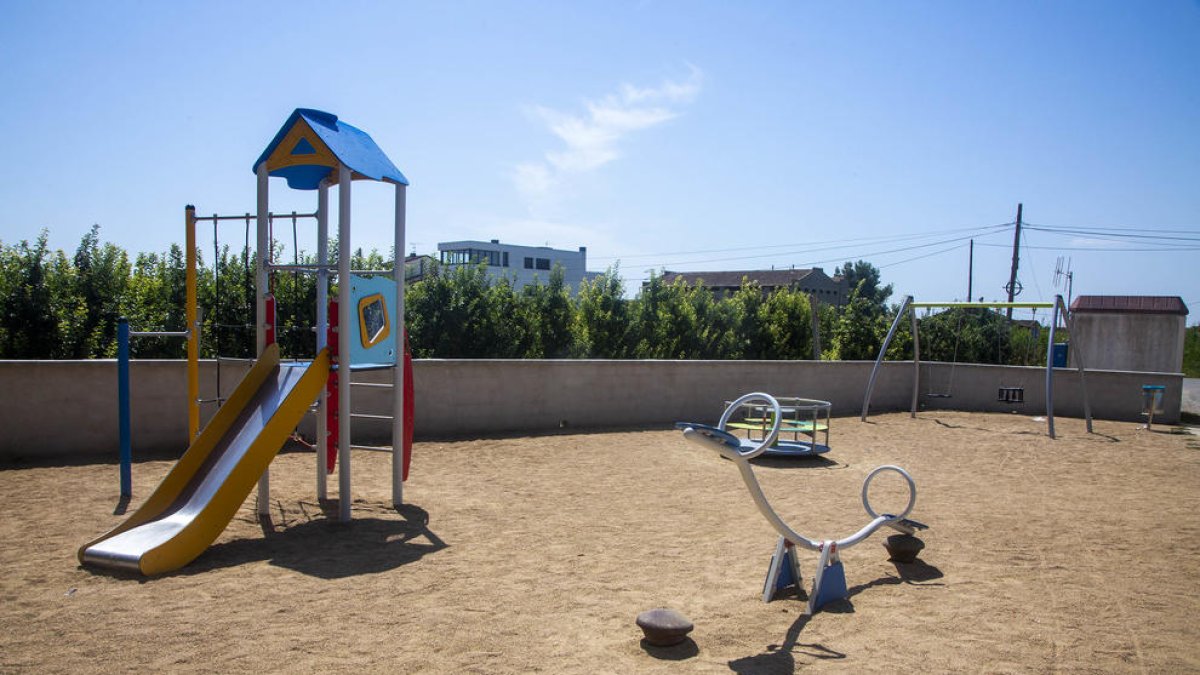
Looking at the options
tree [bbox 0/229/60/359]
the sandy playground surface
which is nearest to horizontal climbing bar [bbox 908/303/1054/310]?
the sandy playground surface

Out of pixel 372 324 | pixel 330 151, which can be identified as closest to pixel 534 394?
pixel 372 324

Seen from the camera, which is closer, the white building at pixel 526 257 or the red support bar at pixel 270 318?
the red support bar at pixel 270 318

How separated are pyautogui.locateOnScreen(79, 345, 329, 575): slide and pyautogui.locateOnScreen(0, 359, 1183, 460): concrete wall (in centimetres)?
328

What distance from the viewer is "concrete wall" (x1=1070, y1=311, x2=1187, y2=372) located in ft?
63.8

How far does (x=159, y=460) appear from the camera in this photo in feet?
26.6

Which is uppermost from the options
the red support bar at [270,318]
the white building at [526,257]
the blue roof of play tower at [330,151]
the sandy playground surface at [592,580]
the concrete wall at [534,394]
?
the white building at [526,257]

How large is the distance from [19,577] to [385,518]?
2.36 m

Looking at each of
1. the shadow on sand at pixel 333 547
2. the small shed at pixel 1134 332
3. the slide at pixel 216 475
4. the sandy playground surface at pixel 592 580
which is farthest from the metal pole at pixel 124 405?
the small shed at pixel 1134 332

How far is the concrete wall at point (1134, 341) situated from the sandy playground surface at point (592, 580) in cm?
1347

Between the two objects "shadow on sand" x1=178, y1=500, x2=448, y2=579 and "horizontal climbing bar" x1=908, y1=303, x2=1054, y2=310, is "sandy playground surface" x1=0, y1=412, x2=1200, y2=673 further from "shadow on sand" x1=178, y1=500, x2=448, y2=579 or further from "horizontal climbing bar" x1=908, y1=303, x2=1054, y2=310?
"horizontal climbing bar" x1=908, y1=303, x2=1054, y2=310

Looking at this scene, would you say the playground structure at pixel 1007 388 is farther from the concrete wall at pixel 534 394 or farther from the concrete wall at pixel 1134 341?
the concrete wall at pixel 1134 341

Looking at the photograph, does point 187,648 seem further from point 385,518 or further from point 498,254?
point 498,254

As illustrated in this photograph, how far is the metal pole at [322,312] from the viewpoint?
6281mm

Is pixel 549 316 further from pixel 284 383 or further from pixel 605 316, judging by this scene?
pixel 284 383
